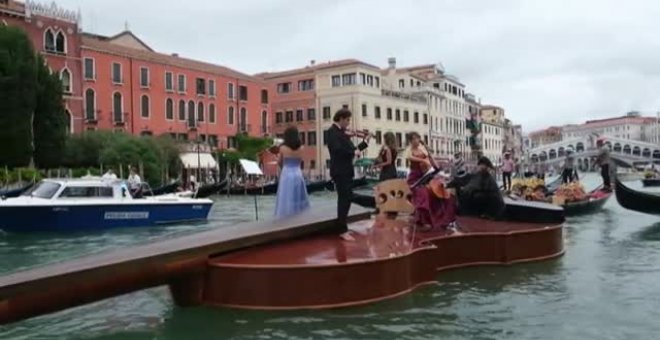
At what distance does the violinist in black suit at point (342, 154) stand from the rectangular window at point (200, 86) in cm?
4139

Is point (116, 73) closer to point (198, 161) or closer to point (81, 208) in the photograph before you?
point (198, 161)

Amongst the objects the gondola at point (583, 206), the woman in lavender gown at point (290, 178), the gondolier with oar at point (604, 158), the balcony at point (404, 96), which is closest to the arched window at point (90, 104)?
the balcony at point (404, 96)

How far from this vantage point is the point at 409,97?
2416 inches

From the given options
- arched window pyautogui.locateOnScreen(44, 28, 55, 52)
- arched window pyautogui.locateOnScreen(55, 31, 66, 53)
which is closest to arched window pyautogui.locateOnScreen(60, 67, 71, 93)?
arched window pyautogui.locateOnScreen(55, 31, 66, 53)

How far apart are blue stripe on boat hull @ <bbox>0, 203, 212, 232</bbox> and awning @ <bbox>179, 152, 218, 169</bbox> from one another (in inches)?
939

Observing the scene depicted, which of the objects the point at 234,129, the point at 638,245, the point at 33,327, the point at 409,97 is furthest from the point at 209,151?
the point at 33,327

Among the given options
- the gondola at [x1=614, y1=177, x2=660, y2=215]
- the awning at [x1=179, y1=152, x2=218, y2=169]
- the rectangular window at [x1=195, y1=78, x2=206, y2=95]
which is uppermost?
the rectangular window at [x1=195, y1=78, x2=206, y2=95]

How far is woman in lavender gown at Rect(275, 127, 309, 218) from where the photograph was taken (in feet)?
23.7

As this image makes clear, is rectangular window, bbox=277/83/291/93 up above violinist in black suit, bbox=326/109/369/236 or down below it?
above

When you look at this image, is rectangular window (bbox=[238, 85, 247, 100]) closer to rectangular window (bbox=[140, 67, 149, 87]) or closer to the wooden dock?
rectangular window (bbox=[140, 67, 149, 87])

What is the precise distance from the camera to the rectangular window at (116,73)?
41.0m

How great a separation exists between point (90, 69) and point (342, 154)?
36.8 m

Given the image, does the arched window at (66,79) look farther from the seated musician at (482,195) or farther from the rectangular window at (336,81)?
the seated musician at (482,195)

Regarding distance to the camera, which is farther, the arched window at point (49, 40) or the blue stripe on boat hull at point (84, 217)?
the arched window at point (49, 40)
